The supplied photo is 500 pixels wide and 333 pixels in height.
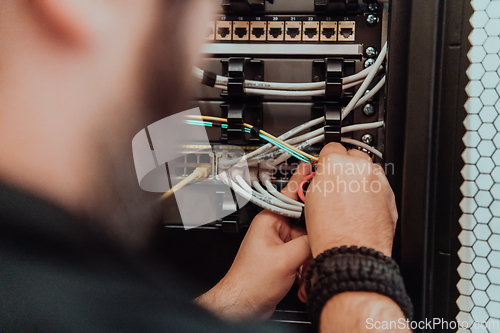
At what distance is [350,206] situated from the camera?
56 centimetres

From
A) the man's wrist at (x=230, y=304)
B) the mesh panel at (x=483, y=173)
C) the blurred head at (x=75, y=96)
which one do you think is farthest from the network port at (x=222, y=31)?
the man's wrist at (x=230, y=304)

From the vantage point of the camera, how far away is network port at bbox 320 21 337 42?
0.70m

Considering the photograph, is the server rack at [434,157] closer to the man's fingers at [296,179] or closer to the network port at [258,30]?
the man's fingers at [296,179]

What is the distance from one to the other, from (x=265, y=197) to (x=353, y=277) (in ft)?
0.93

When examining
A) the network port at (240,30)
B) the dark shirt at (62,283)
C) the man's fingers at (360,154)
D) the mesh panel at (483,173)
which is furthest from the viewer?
the network port at (240,30)

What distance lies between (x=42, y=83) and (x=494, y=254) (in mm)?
793

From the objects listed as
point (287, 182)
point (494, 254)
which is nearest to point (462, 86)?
point (494, 254)

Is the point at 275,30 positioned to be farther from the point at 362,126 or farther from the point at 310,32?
the point at 362,126

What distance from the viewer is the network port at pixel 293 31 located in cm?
72

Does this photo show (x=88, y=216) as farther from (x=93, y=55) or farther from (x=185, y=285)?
(x=185, y=285)

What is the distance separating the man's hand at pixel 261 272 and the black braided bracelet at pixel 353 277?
0.46 ft

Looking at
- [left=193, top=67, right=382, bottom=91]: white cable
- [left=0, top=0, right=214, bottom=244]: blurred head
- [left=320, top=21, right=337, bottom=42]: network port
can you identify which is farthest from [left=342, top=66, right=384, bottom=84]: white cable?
[left=0, top=0, right=214, bottom=244]: blurred head

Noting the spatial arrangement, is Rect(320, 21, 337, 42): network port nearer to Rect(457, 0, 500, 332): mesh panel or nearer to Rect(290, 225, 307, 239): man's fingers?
Rect(457, 0, 500, 332): mesh panel

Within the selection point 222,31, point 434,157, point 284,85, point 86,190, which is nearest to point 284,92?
point 284,85
